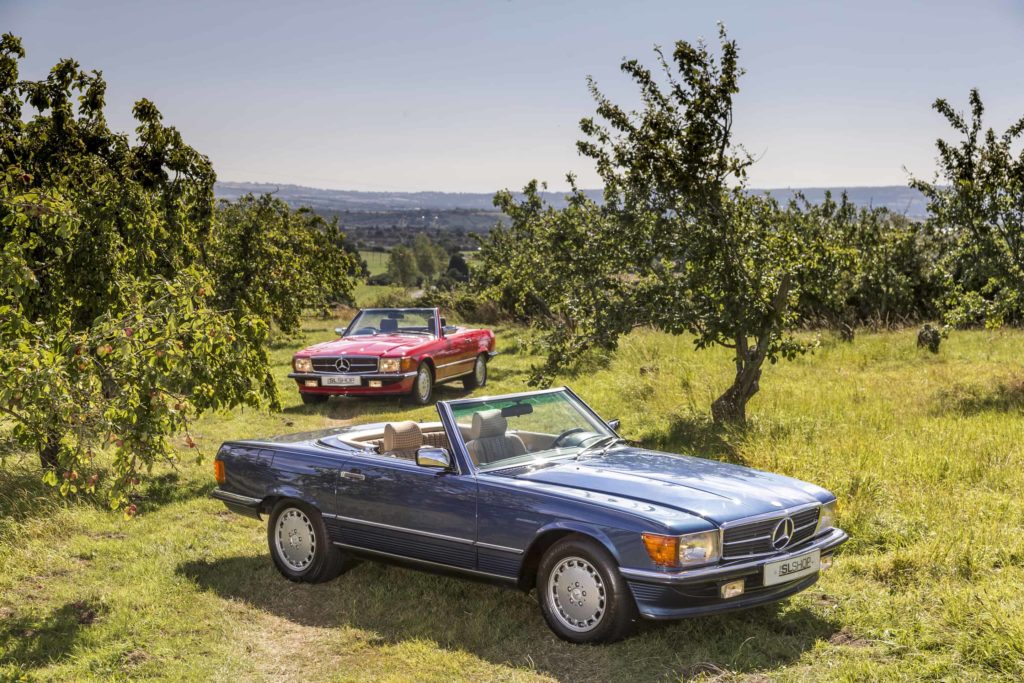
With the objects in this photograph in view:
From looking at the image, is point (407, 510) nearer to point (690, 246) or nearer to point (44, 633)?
point (44, 633)

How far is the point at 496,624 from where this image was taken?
20.2ft

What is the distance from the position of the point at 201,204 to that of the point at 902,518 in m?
9.76

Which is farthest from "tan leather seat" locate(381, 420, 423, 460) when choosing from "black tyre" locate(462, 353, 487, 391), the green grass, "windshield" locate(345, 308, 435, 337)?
the green grass

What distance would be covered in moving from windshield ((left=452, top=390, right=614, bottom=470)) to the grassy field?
3.17ft

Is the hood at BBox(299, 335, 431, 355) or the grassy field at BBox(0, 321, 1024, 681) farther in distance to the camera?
the hood at BBox(299, 335, 431, 355)

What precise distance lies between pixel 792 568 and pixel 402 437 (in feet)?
9.56

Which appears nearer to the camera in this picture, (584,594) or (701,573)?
(701,573)

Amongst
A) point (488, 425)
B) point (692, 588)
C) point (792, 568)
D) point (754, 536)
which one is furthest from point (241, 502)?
point (792, 568)

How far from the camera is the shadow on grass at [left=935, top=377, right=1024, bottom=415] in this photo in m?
12.7

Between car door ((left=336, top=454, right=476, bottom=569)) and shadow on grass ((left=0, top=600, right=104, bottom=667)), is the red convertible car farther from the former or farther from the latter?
shadow on grass ((left=0, top=600, right=104, bottom=667))

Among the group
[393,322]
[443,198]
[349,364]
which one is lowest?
[349,364]

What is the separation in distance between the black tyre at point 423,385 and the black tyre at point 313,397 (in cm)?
154

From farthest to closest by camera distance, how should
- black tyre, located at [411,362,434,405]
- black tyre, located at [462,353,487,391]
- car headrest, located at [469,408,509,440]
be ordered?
black tyre, located at [462,353,487,391], black tyre, located at [411,362,434,405], car headrest, located at [469,408,509,440]

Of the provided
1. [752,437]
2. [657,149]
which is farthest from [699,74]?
[752,437]
